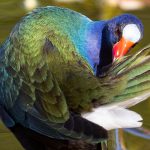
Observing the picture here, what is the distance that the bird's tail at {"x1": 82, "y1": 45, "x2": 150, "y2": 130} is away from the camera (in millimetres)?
3295

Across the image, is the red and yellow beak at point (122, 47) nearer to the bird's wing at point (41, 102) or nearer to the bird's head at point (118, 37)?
the bird's head at point (118, 37)

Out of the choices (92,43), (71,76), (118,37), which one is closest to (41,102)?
(71,76)

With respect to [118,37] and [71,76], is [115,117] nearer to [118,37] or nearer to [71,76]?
[71,76]

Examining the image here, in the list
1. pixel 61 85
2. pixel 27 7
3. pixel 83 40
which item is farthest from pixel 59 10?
pixel 27 7

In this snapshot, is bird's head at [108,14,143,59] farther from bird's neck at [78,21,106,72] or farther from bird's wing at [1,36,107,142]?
bird's wing at [1,36,107,142]

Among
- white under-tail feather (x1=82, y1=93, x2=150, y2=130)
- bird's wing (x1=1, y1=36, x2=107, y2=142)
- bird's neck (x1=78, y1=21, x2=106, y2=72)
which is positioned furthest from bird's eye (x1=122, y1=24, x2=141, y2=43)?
white under-tail feather (x1=82, y1=93, x2=150, y2=130)

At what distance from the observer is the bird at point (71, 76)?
3379 millimetres

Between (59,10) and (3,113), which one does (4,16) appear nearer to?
(59,10)

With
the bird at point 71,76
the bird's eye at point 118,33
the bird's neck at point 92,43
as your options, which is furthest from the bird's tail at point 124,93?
the bird's eye at point 118,33

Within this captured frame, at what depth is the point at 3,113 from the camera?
398cm

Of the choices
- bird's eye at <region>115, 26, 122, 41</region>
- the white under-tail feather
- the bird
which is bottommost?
the white under-tail feather

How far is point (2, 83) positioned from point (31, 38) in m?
0.32

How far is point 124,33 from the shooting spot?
422 centimetres

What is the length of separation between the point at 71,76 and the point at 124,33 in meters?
0.79
